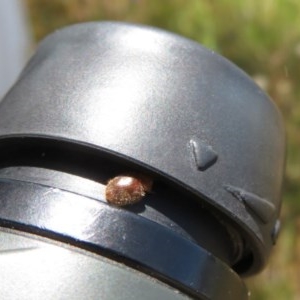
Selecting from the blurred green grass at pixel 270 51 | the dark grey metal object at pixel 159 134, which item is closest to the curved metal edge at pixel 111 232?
the dark grey metal object at pixel 159 134

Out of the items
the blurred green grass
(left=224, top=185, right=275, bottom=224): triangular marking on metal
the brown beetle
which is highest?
the brown beetle

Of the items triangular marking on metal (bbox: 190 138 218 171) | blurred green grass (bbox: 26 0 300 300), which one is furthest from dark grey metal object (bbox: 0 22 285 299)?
blurred green grass (bbox: 26 0 300 300)

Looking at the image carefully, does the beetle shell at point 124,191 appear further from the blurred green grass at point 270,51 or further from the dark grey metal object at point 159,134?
the blurred green grass at point 270,51

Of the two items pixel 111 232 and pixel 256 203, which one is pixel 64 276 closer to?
pixel 111 232

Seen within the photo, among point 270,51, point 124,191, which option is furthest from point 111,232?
point 270,51

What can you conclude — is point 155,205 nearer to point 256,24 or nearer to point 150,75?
point 150,75

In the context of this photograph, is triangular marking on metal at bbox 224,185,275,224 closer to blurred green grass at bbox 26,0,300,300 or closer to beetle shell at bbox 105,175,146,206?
beetle shell at bbox 105,175,146,206
